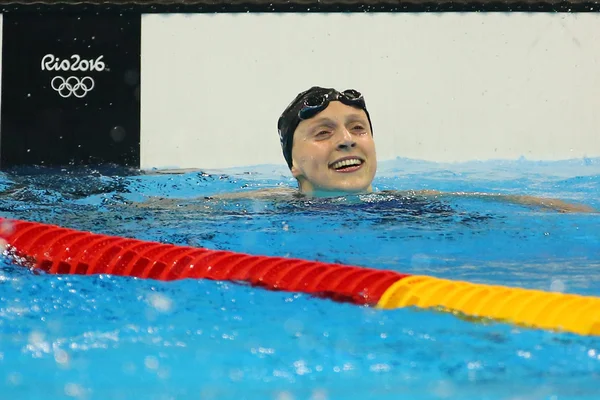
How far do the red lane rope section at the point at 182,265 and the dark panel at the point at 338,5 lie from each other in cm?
285

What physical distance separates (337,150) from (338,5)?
1.85m

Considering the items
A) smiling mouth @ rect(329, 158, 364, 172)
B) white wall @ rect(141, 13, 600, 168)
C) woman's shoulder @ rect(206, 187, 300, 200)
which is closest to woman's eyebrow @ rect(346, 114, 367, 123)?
smiling mouth @ rect(329, 158, 364, 172)

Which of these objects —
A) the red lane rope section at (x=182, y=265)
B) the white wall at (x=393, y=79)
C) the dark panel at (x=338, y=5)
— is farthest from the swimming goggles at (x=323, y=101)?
the red lane rope section at (x=182, y=265)

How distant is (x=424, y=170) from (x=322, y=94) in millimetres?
1558

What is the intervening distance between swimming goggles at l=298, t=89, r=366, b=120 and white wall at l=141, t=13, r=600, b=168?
1307 millimetres

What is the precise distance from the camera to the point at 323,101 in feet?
16.3

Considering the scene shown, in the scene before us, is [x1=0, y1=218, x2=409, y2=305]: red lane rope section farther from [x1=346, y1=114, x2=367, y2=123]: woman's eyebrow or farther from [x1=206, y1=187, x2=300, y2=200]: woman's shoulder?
[x1=346, y1=114, x2=367, y2=123]: woman's eyebrow

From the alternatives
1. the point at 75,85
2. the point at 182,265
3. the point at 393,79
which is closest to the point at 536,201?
the point at 393,79

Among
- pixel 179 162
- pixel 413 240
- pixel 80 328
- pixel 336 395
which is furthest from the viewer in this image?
pixel 179 162

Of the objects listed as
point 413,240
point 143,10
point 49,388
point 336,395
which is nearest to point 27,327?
point 49,388

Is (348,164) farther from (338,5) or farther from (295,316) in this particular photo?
(295,316)

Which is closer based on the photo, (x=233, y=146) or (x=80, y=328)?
(x=80, y=328)

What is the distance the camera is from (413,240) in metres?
4.10

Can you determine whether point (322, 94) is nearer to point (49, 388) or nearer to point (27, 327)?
point (27, 327)
